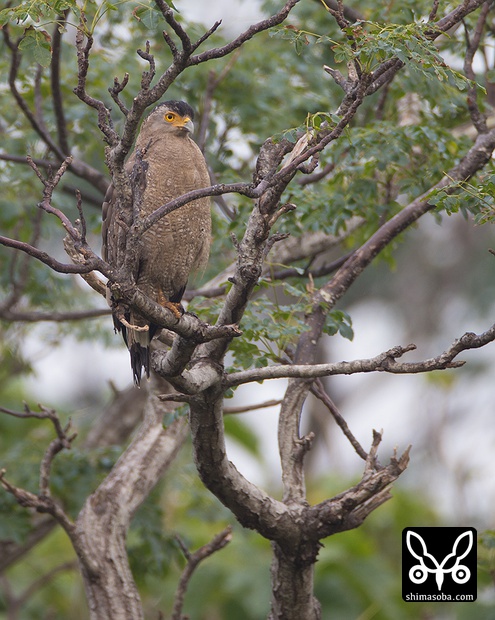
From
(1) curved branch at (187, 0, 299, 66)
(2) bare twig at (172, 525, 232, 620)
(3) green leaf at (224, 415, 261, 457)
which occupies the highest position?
(3) green leaf at (224, 415, 261, 457)

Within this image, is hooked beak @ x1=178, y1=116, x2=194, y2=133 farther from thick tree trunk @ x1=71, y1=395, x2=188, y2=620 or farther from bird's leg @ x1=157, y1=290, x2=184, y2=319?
thick tree trunk @ x1=71, y1=395, x2=188, y2=620

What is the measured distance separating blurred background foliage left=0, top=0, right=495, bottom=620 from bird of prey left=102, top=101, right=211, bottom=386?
9.6 inches

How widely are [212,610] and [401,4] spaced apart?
4.98m

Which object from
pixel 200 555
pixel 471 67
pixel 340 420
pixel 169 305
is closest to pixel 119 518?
pixel 200 555

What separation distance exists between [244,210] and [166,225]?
2.19 ft

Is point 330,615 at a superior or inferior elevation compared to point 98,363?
inferior

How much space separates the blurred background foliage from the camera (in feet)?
13.4

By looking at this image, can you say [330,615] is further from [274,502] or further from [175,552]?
[274,502]

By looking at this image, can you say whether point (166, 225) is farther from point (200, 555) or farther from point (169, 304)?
point (200, 555)

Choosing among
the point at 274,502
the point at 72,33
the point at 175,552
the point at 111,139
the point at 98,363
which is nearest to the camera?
the point at 111,139

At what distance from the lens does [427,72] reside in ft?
11.7

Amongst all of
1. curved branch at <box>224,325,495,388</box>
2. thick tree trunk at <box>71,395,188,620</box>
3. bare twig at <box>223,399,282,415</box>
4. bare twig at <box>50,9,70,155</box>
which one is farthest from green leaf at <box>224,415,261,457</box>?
curved branch at <box>224,325,495,388</box>

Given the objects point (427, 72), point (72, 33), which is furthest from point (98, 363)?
point (427, 72)

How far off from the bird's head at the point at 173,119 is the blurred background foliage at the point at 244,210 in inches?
20.1
